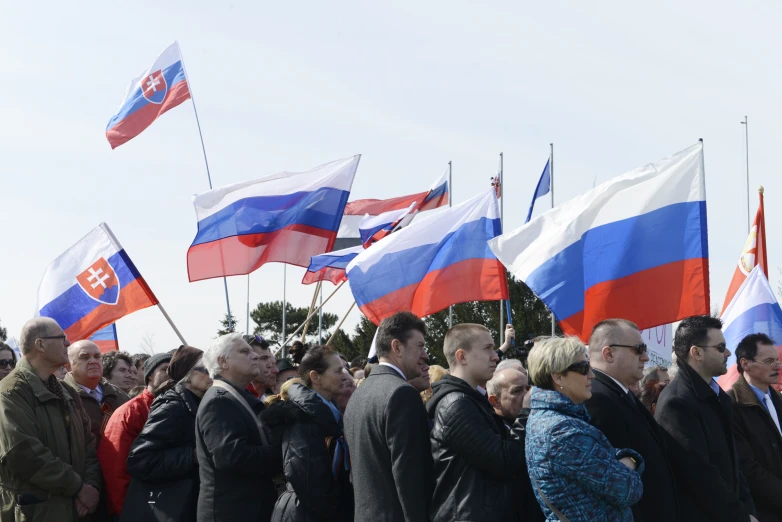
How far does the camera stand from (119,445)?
A: 668 centimetres

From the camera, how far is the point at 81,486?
6430mm

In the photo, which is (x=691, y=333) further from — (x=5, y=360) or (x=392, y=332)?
(x=5, y=360)

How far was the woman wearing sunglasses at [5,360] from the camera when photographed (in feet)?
24.3

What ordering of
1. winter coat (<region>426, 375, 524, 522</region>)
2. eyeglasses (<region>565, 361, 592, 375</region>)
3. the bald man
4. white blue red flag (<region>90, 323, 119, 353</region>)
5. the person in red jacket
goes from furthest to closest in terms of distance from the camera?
white blue red flag (<region>90, 323, 119, 353</region>), the bald man, the person in red jacket, winter coat (<region>426, 375, 524, 522</region>), eyeglasses (<region>565, 361, 592, 375</region>)

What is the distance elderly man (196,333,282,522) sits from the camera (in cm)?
587

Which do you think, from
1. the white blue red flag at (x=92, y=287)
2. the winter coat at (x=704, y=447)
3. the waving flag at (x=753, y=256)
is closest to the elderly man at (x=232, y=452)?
the winter coat at (x=704, y=447)

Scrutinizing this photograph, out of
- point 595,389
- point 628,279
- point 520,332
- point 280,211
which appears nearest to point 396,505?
point 595,389

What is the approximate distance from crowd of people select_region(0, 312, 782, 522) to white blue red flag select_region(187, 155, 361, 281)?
4070 mm

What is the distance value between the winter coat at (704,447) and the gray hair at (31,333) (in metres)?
4.12

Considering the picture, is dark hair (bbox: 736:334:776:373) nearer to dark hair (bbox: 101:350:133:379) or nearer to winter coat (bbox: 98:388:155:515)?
winter coat (bbox: 98:388:155:515)

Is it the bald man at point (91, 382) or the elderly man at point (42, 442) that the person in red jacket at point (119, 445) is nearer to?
Answer: the elderly man at point (42, 442)

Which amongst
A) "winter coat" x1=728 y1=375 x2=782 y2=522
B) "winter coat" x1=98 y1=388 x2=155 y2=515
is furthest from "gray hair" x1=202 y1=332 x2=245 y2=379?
"winter coat" x1=728 y1=375 x2=782 y2=522

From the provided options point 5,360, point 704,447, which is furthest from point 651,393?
point 5,360

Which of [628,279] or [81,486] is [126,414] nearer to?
[81,486]
